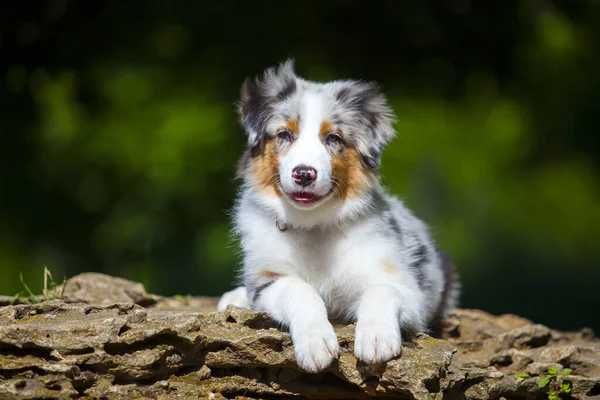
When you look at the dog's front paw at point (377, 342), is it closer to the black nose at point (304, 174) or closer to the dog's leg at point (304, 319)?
the dog's leg at point (304, 319)

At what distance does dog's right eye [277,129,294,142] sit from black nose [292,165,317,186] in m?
0.34

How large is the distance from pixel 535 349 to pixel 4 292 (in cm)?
602

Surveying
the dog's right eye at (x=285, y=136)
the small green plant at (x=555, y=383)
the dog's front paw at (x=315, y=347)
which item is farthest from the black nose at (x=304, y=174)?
the small green plant at (x=555, y=383)

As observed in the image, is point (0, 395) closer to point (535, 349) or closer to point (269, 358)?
point (269, 358)

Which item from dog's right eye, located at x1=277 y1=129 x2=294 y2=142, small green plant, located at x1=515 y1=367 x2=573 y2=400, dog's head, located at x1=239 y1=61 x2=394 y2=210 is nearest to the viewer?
small green plant, located at x1=515 y1=367 x2=573 y2=400

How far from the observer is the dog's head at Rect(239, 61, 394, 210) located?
4.39m

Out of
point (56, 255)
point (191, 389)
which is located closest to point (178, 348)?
point (191, 389)

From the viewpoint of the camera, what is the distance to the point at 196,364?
4023mm

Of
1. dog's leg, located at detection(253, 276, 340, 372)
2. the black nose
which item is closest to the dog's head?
the black nose

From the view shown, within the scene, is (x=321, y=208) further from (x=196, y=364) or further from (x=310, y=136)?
(x=196, y=364)

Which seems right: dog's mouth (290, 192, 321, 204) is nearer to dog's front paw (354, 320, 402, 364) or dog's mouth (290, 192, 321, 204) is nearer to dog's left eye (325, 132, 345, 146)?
dog's left eye (325, 132, 345, 146)

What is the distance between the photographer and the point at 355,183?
4.74 meters

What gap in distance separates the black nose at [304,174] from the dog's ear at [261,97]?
0.56 meters

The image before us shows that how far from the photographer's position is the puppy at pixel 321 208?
4.34m
